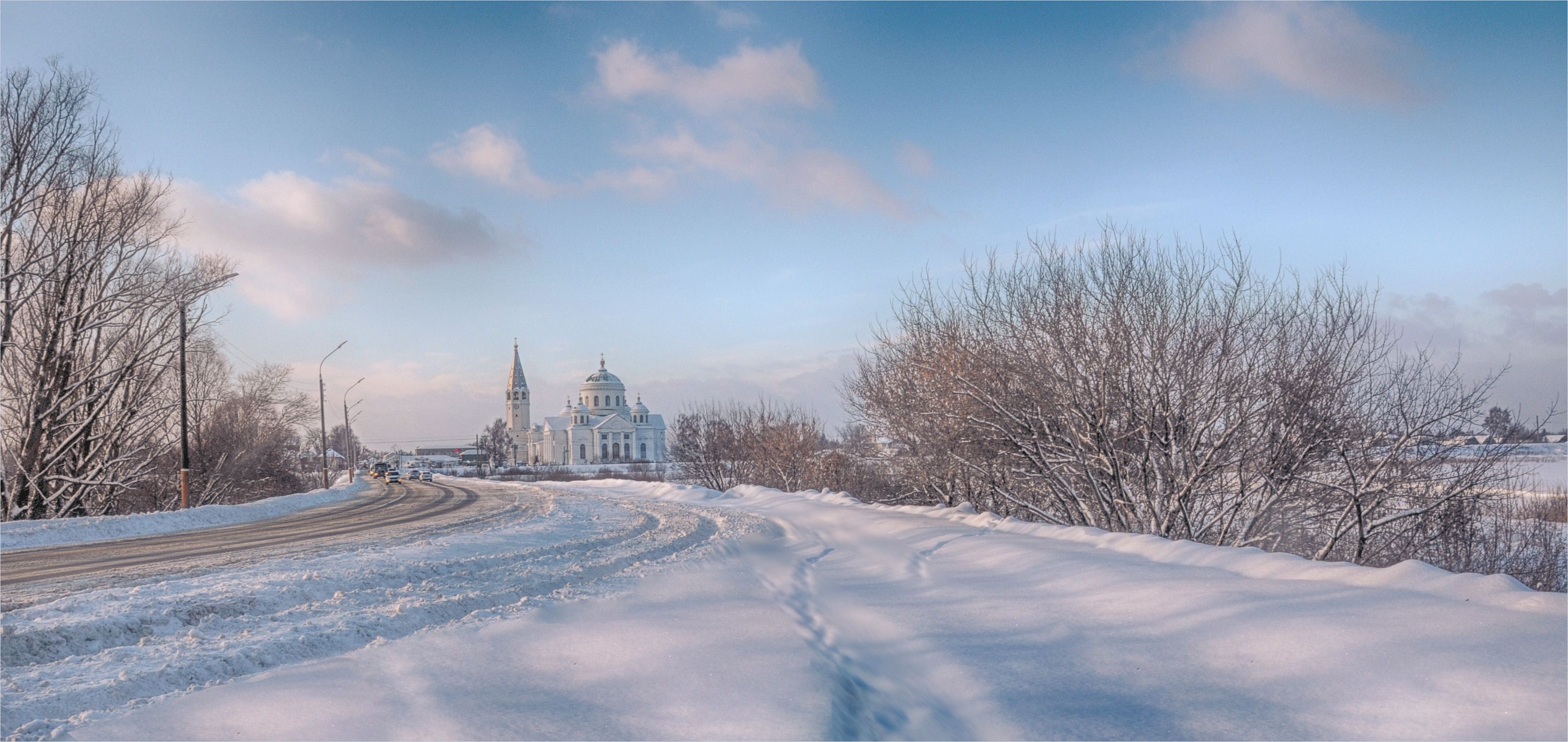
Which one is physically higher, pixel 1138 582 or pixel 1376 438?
pixel 1376 438

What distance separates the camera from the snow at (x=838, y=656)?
4117mm

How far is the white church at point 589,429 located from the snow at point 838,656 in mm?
117403

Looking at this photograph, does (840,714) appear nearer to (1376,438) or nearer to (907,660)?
(907,660)

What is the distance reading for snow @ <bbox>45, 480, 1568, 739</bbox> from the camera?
162 inches

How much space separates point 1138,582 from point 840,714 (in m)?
3.61

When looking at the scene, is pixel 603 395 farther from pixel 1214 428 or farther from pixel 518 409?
pixel 1214 428

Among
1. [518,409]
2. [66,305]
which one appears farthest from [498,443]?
[66,305]

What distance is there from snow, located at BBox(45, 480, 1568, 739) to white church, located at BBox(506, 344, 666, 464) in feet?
385

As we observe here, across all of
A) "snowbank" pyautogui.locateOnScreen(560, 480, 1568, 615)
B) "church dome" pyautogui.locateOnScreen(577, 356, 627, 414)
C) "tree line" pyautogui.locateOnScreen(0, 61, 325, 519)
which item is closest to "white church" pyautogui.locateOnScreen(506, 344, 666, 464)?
"church dome" pyautogui.locateOnScreen(577, 356, 627, 414)

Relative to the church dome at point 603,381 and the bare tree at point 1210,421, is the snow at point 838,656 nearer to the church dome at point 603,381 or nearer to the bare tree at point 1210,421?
the bare tree at point 1210,421

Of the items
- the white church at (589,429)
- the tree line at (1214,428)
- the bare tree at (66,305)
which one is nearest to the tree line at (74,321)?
the bare tree at (66,305)

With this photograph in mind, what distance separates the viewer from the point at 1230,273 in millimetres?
12141

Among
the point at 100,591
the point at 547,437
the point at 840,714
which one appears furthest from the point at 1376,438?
the point at 547,437

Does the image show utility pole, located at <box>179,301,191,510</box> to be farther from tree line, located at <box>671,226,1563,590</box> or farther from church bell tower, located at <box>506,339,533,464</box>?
church bell tower, located at <box>506,339,533,464</box>
